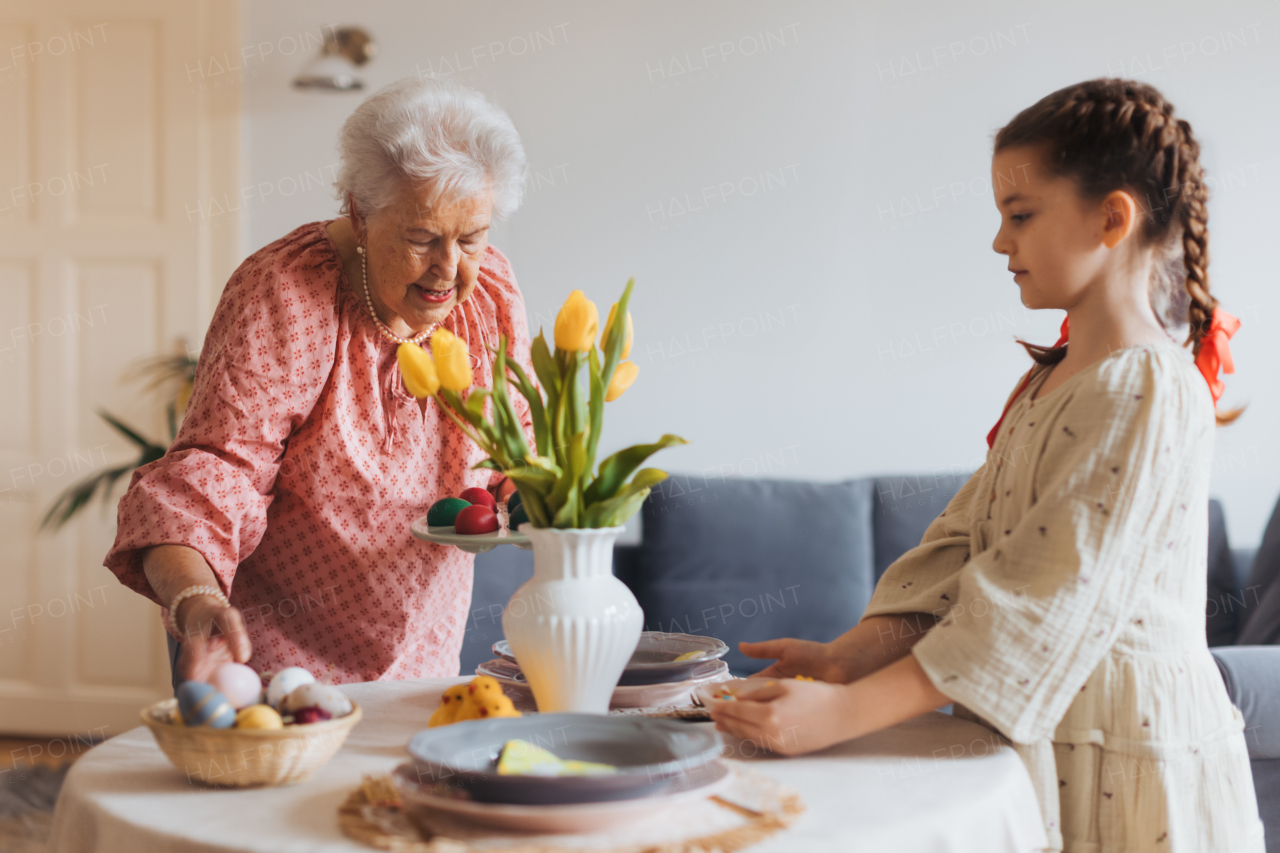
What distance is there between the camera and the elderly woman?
1335 millimetres

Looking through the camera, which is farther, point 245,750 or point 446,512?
point 446,512

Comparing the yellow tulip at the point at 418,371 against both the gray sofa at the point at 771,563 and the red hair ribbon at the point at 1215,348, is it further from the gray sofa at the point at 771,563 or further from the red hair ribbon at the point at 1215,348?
the gray sofa at the point at 771,563

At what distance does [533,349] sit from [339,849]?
19.5 inches

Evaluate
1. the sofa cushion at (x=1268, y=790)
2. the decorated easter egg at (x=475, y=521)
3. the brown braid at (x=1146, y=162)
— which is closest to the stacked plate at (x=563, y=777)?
the decorated easter egg at (x=475, y=521)

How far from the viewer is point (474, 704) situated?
38.1 inches

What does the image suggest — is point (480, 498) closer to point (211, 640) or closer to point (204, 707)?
point (211, 640)

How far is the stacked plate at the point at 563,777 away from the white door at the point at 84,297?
9.31 feet

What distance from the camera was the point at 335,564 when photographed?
4.77 feet

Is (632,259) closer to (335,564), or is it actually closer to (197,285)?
(197,285)

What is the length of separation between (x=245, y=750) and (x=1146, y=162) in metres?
1.01

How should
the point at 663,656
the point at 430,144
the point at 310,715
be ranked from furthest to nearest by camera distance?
the point at 430,144
the point at 663,656
the point at 310,715

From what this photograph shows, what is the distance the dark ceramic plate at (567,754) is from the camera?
0.73 m

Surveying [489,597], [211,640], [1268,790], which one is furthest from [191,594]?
[1268,790]

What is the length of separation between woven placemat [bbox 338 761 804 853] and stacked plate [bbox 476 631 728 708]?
0.31 metres
